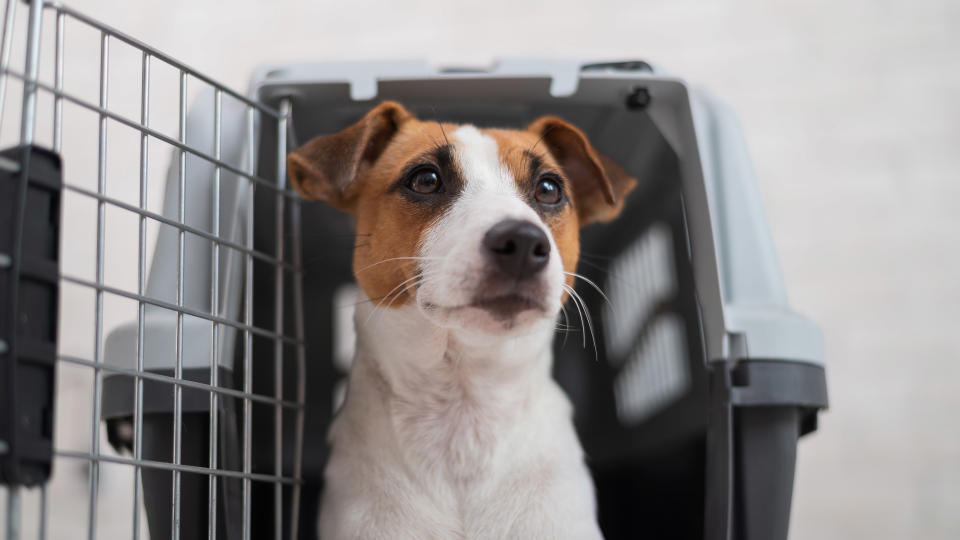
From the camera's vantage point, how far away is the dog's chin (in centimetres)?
122

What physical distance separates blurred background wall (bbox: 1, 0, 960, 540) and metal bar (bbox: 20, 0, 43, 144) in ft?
5.01

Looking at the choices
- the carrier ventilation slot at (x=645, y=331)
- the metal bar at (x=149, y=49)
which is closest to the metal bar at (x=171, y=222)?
the metal bar at (x=149, y=49)

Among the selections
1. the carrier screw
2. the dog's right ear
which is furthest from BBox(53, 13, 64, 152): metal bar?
the carrier screw

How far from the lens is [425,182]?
1440mm

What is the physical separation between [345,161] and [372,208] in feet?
0.34

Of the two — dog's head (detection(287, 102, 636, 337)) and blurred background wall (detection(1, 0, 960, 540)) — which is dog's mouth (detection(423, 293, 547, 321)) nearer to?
dog's head (detection(287, 102, 636, 337))

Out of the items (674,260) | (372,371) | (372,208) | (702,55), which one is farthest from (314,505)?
(702,55)

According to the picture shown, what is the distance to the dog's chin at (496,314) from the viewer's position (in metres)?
1.22

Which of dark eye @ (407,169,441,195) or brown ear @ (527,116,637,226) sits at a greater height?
brown ear @ (527,116,637,226)

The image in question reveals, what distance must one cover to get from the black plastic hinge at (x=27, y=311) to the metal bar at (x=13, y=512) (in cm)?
1

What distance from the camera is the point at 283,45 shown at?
2.74 m

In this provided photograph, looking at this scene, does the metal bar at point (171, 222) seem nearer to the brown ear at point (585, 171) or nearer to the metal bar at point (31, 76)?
the metal bar at point (31, 76)

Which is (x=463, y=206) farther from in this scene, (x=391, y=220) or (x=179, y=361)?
(x=179, y=361)

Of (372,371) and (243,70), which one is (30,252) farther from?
(243,70)
